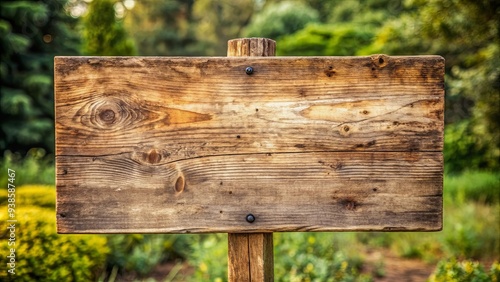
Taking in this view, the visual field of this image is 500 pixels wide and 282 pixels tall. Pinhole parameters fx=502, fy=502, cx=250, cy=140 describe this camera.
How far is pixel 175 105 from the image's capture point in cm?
170

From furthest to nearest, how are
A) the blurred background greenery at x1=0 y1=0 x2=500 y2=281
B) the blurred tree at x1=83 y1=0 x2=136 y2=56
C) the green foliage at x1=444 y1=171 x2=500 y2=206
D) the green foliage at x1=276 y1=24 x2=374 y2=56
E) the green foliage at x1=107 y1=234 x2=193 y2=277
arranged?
the green foliage at x1=276 y1=24 x2=374 y2=56, the green foliage at x1=444 y1=171 x2=500 y2=206, the blurred tree at x1=83 y1=0 x2=136 y2=56, the green foliage at x1=107 y1=234 x2=193 y2=277, the blurred background greenery at x1=0 y1=0 x2=500 y2=281

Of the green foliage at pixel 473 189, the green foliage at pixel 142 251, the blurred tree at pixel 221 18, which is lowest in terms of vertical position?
the green foliage at pixel 142 251

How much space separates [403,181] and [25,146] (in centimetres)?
1252

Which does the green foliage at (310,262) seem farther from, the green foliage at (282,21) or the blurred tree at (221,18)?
the blurred tree at (221,18)

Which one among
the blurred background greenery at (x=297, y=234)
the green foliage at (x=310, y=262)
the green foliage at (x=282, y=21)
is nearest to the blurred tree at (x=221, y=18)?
the green foliage at (x=282, y=21)

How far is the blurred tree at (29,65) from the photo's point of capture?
11.2 meters

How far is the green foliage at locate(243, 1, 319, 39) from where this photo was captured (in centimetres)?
2388

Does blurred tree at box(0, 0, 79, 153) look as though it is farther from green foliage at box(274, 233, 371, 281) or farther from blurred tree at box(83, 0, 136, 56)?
green foliage at box(274, 233, 371, 281)

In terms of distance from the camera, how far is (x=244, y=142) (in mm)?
1708

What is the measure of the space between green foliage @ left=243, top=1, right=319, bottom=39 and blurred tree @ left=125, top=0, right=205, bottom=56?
364 centimetres

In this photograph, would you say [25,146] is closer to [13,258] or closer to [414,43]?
[414,43]

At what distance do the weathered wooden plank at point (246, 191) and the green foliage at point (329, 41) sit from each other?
626 inches

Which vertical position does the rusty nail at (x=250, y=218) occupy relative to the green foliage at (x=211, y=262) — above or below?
above

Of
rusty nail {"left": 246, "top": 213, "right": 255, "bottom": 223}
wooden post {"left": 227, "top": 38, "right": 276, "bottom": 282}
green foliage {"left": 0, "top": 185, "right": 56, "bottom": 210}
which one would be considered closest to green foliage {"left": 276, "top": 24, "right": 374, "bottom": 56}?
green foliage {"left": 0, "top": 185, "right": 56, "bottom": 210}
